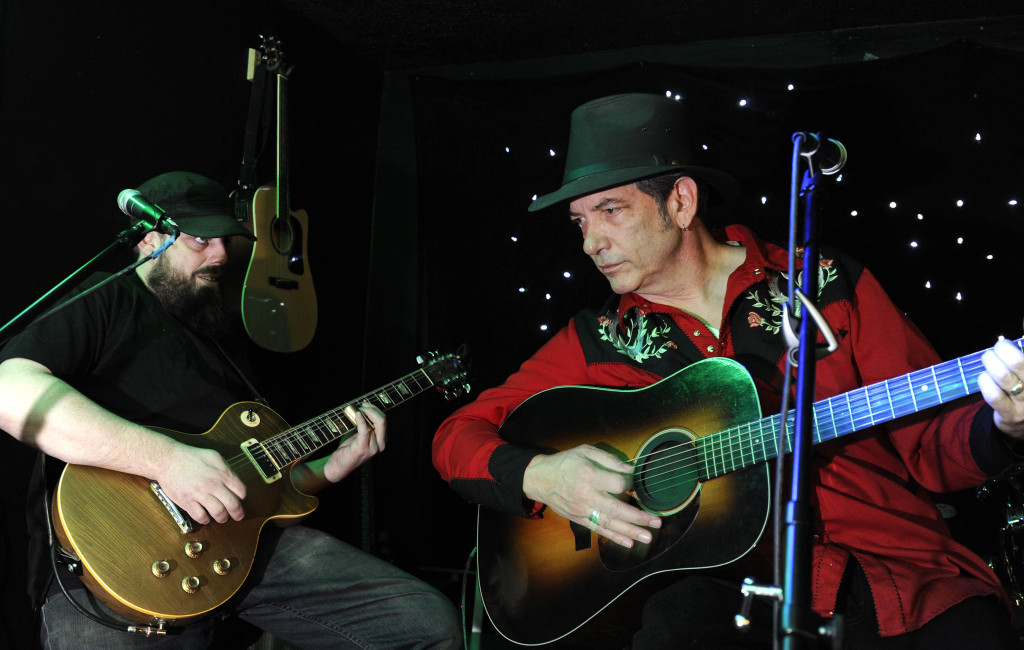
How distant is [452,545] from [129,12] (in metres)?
2.99

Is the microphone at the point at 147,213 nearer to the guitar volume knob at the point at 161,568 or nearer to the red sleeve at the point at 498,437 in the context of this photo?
the guitar volume knob at the point at 161,568

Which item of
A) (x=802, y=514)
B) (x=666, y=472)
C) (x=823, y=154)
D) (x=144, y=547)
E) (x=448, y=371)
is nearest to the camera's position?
(x=802, y=514)

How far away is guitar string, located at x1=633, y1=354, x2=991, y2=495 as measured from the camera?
1932 mm

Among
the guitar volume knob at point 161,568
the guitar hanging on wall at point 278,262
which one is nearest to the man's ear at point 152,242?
the guitar hanging on wall at point 278,262

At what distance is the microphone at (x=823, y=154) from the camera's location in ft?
5.50

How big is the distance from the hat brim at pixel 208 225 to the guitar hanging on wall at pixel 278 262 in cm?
60

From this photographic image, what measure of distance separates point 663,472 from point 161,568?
1512mm

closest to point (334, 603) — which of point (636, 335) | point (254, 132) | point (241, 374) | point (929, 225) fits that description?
point (241, 374)

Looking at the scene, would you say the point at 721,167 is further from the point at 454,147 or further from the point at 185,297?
the point at 185,297

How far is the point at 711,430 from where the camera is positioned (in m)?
2.32

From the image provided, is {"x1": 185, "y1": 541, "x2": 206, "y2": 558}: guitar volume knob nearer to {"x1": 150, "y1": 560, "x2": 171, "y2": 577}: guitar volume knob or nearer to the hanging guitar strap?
{"x1": 150, "y1": 560, "x2": 171, "y2": 577}: guitar volume knob

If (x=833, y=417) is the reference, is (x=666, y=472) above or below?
below

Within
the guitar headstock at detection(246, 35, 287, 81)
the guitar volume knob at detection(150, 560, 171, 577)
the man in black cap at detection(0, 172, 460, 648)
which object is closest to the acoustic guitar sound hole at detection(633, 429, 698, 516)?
the man in black cap at detection(0, 172, 460, 648)

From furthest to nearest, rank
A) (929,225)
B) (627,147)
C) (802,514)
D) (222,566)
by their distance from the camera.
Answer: (929,225)
(627,147)
(222,566)
(802,514)
